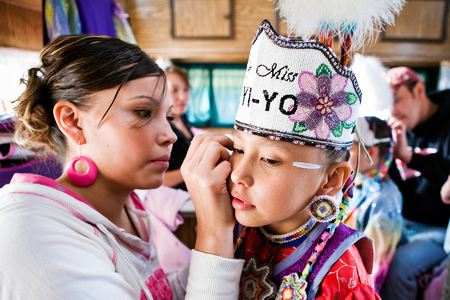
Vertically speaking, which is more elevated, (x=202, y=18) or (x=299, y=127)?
(x=202, y=18)

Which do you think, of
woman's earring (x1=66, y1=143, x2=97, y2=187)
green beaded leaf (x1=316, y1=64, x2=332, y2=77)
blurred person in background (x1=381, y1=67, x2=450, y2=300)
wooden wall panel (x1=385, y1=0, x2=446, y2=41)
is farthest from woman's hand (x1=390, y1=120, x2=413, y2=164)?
wooden wall panel (x1=385, y1=0, x2=446, y2=41)

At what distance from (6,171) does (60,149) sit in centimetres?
18

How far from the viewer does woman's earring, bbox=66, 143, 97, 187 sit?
0.79 meters

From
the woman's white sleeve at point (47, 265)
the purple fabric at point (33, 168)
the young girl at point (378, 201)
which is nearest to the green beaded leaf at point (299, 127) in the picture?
the woman's white sleeve at point (47, 265)

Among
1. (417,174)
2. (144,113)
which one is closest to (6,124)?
(144,113)

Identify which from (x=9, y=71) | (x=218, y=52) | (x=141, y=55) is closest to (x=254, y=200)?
(x=141, y=55)

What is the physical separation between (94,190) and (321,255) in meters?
0.52

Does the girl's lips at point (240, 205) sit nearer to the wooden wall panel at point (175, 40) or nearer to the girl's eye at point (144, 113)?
the girl's eye at point (144, 113)

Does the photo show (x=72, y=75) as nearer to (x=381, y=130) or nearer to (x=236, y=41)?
(x=381, y=130)

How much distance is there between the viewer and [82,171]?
2.60ft

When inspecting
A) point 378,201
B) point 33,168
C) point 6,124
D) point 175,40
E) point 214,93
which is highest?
point 175,40

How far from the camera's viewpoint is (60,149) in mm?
874

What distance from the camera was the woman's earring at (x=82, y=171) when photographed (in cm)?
79

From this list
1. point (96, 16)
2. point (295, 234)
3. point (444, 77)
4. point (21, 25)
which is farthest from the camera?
point (444, 77)
